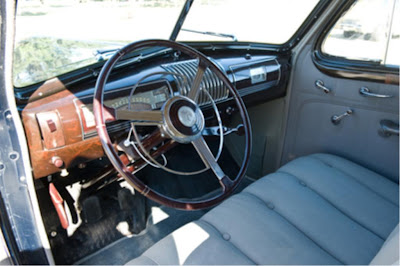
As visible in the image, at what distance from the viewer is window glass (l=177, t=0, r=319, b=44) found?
6.29 ft

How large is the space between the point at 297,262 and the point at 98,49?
125 cm

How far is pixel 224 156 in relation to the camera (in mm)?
2514

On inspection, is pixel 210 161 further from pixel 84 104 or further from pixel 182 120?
pixel 84 104

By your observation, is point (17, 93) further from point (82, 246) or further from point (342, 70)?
point (342, 70)

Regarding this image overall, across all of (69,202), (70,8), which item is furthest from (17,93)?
(69,202)

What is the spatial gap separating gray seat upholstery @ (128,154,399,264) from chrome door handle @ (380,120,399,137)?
0.90ft

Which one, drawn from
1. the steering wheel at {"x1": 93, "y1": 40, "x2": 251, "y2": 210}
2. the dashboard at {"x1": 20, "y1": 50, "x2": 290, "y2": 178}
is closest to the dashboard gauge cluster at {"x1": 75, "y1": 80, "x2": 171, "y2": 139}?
the dashboard at {"x1": 20, "y1": 50, "x2": 290, "y2": 178}

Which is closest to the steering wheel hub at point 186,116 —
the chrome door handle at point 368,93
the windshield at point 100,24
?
the windshield at point 100,24

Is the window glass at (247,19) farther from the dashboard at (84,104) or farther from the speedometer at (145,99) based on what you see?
the speedometer at (145,99)

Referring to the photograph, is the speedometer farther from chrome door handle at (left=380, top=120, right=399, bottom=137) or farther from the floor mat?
chrome door handle at (left=380, top=120, right=399, bottom=137)

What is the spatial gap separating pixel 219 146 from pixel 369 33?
3.61ft

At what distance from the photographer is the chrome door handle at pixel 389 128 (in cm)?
183

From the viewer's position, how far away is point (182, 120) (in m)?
1.35

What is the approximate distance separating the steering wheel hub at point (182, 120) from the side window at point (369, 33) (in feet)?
3.83
